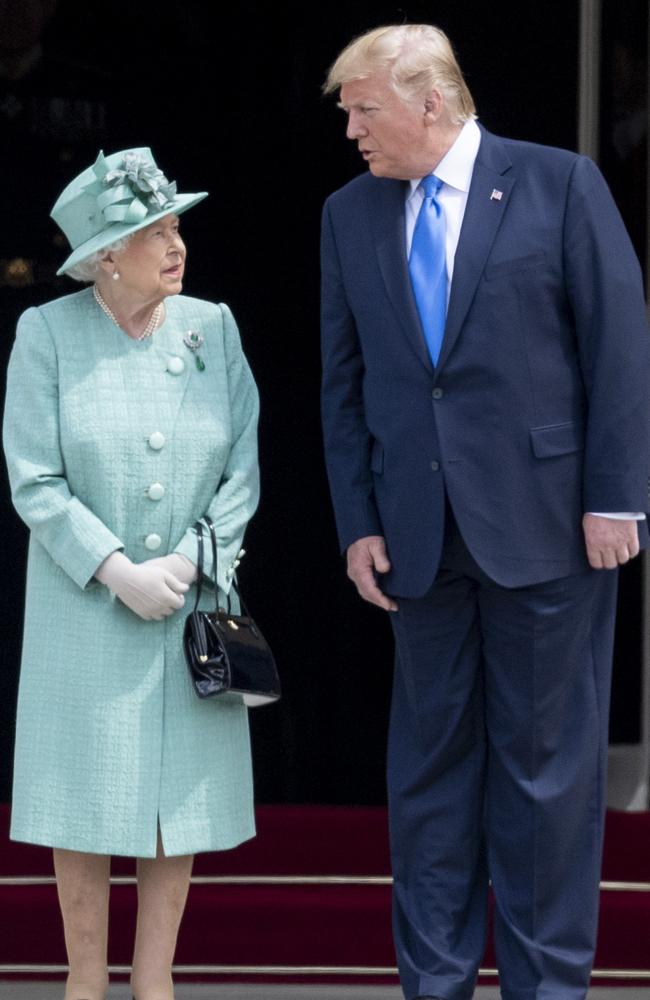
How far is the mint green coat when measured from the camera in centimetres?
388

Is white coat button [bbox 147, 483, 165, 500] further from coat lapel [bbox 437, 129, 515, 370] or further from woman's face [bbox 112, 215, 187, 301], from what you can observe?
coat lapel [bbox 437, 129, 515, 370]

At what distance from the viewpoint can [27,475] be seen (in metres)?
3.87

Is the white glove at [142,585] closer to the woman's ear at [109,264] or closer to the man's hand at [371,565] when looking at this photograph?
the man's hand at [371,565]

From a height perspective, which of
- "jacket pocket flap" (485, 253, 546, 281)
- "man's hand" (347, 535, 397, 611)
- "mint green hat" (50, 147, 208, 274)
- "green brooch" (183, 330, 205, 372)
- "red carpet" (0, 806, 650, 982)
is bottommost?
"red carpet" (0, 806, 650, 982)

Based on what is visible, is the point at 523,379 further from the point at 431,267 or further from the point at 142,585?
the point at 142,585

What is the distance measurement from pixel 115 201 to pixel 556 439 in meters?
0.90

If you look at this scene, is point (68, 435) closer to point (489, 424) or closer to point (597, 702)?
point (489, 424)

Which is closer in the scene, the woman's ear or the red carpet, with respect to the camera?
the woman's ear

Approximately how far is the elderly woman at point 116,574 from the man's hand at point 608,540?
0.66 m

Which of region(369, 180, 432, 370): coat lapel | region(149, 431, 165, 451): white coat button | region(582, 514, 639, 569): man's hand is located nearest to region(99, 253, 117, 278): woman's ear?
region(149, 431, 165, 451): white coat button

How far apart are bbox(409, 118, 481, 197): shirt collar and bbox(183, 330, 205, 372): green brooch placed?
0.55m

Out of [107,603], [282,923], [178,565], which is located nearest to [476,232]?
[178,565]

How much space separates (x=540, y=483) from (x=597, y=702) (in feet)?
1.42

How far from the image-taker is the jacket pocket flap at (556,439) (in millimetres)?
3785
